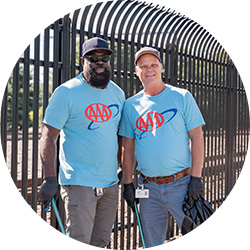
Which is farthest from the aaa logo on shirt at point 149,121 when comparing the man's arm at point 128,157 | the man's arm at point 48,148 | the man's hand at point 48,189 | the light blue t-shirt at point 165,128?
the man's hand at point 48,189

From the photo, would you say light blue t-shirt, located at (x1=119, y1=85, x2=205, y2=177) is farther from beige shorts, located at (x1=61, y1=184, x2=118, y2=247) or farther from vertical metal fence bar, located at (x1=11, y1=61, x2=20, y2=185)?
vertical metal fence bar, located at (x1=11, y1=61, x2=20, y2=185)

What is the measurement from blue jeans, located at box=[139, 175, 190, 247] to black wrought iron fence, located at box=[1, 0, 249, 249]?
1277mm

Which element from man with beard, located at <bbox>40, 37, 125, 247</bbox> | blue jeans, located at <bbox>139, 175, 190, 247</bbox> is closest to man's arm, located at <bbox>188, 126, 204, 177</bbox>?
blue jeans, located at <bbox>139, 175, 190, 247</bbox>

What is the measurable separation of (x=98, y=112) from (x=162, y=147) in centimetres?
77

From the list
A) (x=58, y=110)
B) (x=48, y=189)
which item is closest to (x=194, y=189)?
(x=48, y=189)

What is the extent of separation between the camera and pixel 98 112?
3.73 m

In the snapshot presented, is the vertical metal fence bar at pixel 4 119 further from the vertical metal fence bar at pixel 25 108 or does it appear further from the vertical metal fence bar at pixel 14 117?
the vertical metal fence bar at pixel 25 108

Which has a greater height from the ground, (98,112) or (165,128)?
(98,112)

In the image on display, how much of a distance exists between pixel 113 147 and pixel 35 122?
1138 millimetres

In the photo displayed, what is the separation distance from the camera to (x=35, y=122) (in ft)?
14.3

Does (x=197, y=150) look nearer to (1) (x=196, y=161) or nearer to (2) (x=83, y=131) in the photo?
(1) (x=196, y=161)

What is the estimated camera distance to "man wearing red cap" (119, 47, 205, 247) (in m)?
3.76

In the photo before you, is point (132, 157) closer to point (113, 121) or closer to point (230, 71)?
point (113, 121)

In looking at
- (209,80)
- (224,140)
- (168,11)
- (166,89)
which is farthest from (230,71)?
(166,89)
